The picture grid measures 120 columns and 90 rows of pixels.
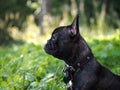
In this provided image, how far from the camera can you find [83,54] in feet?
18.4

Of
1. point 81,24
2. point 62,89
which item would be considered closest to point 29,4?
point 81,24

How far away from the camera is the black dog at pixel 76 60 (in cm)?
558

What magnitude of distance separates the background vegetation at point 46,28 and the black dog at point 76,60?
62.6 inches

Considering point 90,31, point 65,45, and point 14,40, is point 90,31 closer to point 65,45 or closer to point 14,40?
point 14,40

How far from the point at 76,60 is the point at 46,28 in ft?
36.1

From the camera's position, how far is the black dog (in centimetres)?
558

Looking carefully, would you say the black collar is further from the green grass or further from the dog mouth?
the green grass

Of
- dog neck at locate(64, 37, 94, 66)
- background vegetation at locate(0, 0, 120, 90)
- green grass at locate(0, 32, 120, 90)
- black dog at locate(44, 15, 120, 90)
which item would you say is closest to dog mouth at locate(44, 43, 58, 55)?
black dog at locate(44, 15, 120, 90)

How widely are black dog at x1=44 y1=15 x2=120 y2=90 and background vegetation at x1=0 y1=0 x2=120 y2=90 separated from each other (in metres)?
1.59

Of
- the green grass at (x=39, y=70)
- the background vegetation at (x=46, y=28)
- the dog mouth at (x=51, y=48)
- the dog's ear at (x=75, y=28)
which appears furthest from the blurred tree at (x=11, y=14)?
the dog's ear at (x=75, y=28)

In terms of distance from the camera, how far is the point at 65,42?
563cm

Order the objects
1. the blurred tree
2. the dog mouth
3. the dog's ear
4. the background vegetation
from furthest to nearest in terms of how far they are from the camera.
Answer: the blurred tree
the background vegetation
the dog mouth
the dog's ear

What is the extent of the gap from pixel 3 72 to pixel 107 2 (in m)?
13.3

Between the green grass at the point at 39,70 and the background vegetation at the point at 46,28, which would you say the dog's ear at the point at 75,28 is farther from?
the background vegetation at the point at 46,28
